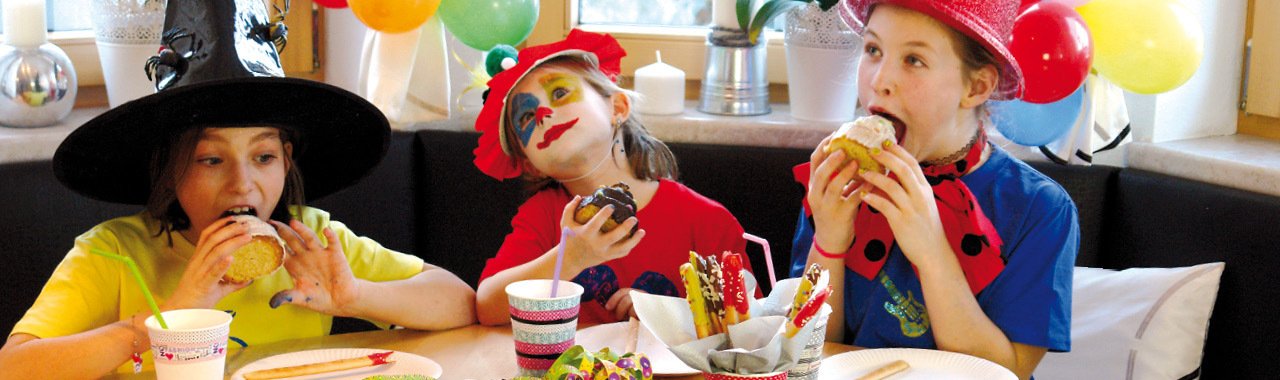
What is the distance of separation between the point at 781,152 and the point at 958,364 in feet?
3.19

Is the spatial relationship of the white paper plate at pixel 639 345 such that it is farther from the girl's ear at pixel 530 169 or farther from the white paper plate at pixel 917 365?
the girl's ear at pixel 530 169

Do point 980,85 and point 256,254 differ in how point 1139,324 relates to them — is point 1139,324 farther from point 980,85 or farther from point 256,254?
point 256,254

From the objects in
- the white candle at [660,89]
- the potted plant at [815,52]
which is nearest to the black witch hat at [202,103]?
the white candle at [660,89]

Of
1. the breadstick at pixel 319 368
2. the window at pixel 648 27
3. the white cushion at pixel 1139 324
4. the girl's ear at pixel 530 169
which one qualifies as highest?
the window at pixel 648 27

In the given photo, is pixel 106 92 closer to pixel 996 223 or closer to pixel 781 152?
pixel 781 152

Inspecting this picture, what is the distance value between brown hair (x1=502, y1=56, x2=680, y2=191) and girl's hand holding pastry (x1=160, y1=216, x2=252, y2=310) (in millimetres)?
579

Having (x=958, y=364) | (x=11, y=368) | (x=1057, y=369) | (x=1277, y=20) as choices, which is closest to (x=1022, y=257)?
(x=958, y=364)

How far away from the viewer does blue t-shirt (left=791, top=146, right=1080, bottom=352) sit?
1821 millimetres

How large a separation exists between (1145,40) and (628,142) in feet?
2.77

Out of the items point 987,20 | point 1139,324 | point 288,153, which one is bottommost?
point 1139,324

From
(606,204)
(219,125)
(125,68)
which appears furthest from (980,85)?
(125,68)

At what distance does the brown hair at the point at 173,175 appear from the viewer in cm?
180

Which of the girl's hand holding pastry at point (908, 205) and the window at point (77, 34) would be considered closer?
the girl's hand holding pastry at point (908, 205)

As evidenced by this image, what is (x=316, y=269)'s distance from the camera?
70.3 inches
